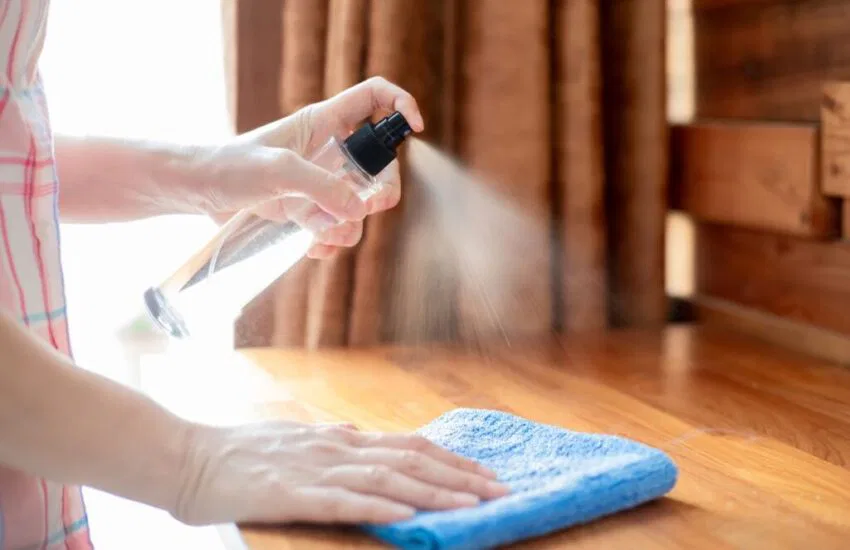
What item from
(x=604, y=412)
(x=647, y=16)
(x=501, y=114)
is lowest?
(x=604, y=412)

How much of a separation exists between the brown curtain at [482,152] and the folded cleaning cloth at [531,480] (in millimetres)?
518

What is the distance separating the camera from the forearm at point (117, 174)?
1.02 metres

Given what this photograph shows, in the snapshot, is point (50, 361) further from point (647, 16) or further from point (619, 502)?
point (647, 16)

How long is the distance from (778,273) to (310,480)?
0.92 meters

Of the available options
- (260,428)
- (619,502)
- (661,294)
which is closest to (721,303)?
(661,294)

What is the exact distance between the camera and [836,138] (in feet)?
4.22

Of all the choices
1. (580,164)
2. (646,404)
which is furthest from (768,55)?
(646,404)

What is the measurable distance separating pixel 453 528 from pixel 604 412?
424 millimetres

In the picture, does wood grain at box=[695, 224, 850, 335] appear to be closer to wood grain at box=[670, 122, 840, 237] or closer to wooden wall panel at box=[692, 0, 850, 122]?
wood grain at box=[670, 122, 840, 237]

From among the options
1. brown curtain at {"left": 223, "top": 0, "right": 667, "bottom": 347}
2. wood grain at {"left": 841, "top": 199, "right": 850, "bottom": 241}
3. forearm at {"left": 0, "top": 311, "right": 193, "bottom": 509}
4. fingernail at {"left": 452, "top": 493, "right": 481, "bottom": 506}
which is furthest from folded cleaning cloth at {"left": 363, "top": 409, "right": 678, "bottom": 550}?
wood grain at {"left": 841, "top": 199, "right": 850, "bottom": 241}

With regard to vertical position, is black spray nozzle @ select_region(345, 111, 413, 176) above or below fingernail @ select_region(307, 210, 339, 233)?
above

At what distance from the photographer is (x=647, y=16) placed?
4.86 feet

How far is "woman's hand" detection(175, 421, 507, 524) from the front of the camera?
707mm

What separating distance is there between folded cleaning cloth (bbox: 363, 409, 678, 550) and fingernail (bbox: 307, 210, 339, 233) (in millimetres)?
217
